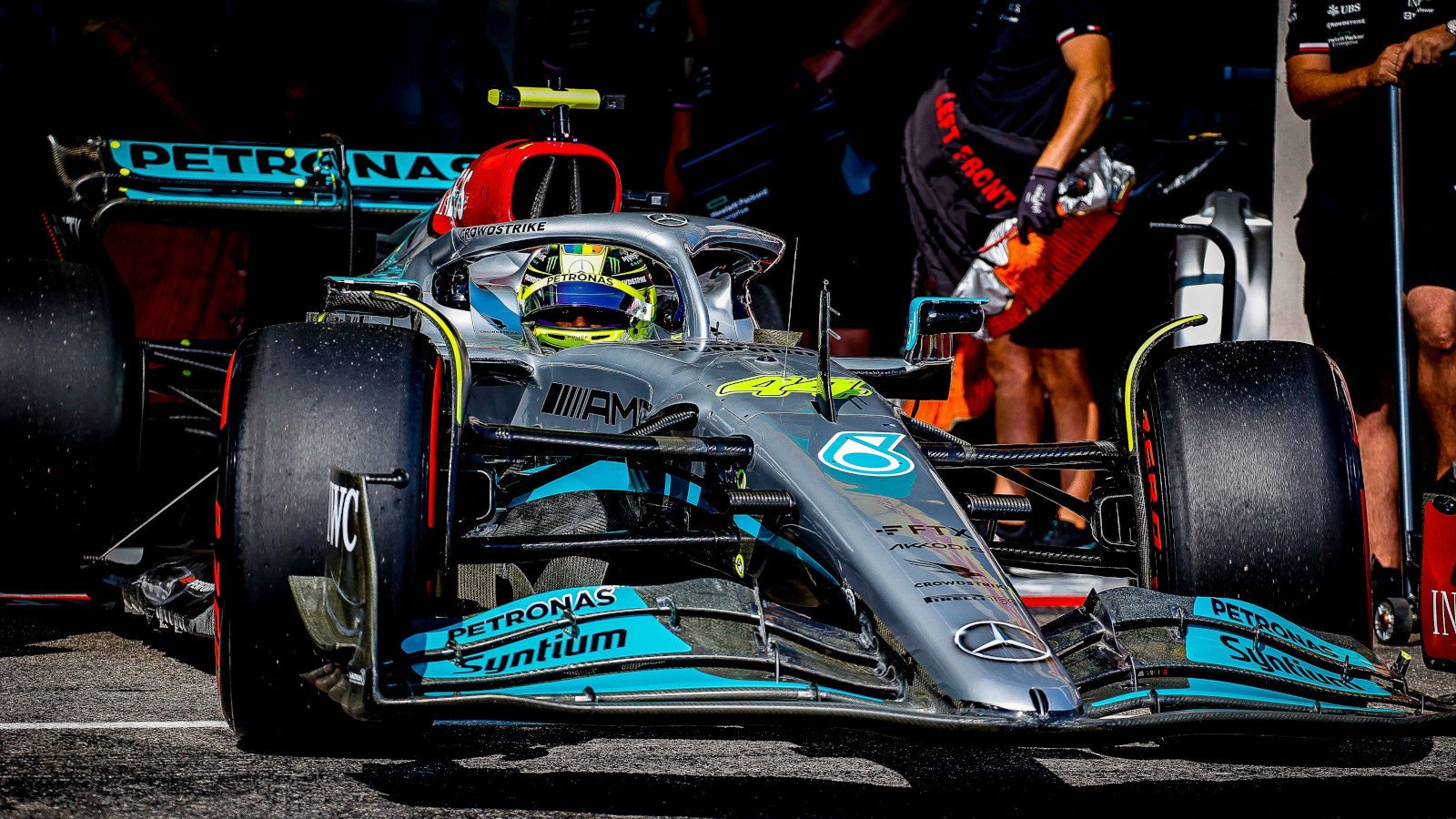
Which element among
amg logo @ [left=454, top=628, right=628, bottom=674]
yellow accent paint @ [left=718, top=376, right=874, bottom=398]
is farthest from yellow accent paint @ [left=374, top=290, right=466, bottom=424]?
amg logo @ [left=454, top=628, right=628, bottom=674]

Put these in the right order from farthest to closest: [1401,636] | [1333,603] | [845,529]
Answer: [1401,636]
[1333,603]
[845,529]

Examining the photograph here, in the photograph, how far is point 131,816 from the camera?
229cm

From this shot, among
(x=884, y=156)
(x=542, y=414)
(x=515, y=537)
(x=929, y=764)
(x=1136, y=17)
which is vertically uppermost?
(x=1136, y=17)

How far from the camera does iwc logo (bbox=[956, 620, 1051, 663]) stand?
7.64 feet

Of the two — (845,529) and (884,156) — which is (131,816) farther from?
(884,156)

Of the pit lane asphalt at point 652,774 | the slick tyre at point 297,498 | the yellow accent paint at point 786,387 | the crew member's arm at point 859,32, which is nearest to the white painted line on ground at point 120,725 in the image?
the pit lane asphalt at point 652,774

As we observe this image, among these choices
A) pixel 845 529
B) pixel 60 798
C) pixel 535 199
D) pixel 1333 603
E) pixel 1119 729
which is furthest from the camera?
pixel 535 199

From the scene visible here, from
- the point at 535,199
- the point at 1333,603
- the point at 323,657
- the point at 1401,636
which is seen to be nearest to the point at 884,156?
the point at 535,199

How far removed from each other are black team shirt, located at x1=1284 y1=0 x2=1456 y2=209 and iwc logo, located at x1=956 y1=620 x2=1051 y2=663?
380cm

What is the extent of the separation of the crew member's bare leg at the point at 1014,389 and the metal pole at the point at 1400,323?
1.49 metres

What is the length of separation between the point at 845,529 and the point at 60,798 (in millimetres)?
Answer: 1455

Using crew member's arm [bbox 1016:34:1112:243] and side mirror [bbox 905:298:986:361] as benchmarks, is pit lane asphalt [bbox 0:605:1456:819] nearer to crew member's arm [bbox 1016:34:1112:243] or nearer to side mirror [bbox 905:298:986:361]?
side mirror [bbox 905:298:986:361]

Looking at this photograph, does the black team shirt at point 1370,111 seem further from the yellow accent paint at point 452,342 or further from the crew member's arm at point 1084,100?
the yellow accent paint at point 452,342

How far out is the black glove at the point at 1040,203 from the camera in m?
5.76
